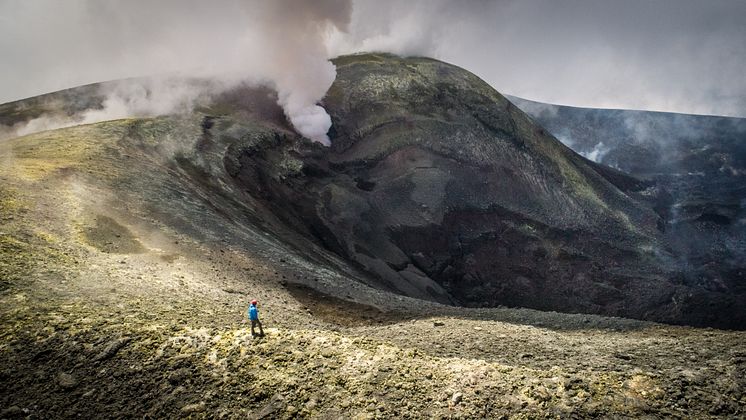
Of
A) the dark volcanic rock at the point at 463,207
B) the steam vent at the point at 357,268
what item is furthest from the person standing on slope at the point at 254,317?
the dark volcanic rock at the point at 463,207

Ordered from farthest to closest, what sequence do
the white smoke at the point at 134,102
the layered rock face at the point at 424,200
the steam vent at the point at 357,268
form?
the white smoke at the point at 134,102
the layered rock face at the point at 424,200
the steam vent at the point at 357,268

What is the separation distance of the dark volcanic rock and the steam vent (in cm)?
26

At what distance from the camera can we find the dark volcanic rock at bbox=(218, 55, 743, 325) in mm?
32844

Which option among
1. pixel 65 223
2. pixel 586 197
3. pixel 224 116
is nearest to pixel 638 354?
pixel 65 223

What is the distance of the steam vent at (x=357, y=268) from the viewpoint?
31.3 ft

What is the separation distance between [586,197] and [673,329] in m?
35.4

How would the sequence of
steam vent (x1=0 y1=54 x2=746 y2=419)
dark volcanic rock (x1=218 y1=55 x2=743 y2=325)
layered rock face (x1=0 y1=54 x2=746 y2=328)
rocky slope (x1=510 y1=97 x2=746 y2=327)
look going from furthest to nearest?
rocky slope (x1=510 y1=97 x2=746 y2=327) < dark volcanic rock (x1=218 y1=55 x2=743 y2=325) < layered rock face (x1=0 y1=54 x2=746 y2=328) < steam vent (x1=0 y1=54 x2=746 y2=419)

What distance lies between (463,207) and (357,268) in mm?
15977

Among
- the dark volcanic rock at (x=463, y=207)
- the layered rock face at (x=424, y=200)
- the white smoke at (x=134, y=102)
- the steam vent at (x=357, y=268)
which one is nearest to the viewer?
the steam vent at (x=357, y=268)

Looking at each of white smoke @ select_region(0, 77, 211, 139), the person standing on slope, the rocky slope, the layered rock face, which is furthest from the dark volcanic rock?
the person standing on slope

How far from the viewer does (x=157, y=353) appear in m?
10.5

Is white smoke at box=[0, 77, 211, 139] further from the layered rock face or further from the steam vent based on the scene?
the layered rock face

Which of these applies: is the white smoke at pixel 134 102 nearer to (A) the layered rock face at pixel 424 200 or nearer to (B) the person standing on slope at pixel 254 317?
(A) the layered rock face at pixel 424 200

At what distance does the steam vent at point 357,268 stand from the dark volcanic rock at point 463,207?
0.85 feet
